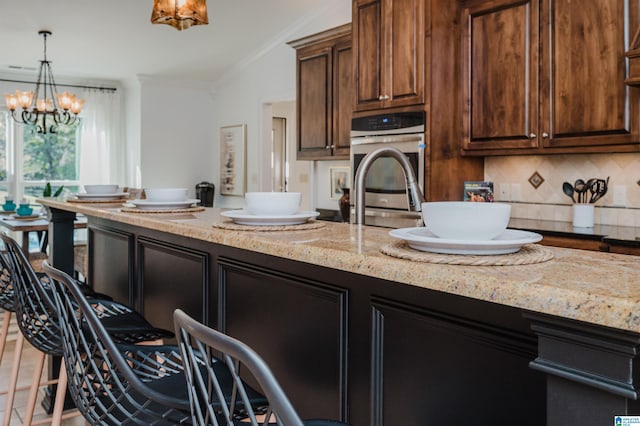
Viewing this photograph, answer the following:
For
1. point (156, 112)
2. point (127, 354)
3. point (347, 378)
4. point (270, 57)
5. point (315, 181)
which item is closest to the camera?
point (347, 378)

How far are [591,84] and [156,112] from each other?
19.3 ft

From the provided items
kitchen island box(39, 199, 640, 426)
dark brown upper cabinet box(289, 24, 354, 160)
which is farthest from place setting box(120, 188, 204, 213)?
dark brown upper cabinet box(289, 24, 354, 160)

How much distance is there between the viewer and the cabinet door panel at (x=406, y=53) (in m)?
3.58

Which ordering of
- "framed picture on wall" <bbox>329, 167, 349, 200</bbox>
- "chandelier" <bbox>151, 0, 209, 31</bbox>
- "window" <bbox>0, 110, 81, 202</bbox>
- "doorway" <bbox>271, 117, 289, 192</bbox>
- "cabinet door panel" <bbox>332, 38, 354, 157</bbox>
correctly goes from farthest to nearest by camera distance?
"doorway" <bbox>271, 117, 289, 192</bbox>
"window" <bbox>0, 110, 81, 202</bbox>
"framed picture on wall" <bbox>329, 167, 349, 200</bbox>
"cabinet door panel" <bbox>332, 38, 354, 157</bbox>
"chandelier" <bbox>151, 0, 209, 31</bbox>

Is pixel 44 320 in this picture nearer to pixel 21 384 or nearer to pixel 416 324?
pixel 416 324

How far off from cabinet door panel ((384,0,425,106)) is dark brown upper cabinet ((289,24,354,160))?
2.21ft

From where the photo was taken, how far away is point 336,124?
4668 mm

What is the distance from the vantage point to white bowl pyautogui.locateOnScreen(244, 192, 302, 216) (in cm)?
161

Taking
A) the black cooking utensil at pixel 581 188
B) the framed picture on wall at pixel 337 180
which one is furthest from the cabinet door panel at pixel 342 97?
the black cooking utensil at pixel 581 188

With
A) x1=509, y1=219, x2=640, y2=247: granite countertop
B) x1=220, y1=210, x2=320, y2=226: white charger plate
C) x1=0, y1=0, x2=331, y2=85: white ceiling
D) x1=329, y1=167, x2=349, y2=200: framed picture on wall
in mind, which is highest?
x1=0, y1=0, x2=331, y2=85: white ceiling

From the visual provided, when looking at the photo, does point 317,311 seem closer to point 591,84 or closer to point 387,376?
point 387,376

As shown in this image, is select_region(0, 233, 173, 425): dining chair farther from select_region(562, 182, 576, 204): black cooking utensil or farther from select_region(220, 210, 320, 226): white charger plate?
select_region(562, 182, 576, 204): black cooking utensil

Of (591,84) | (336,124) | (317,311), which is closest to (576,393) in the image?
(317,311)

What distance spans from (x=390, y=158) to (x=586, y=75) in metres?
1.31
